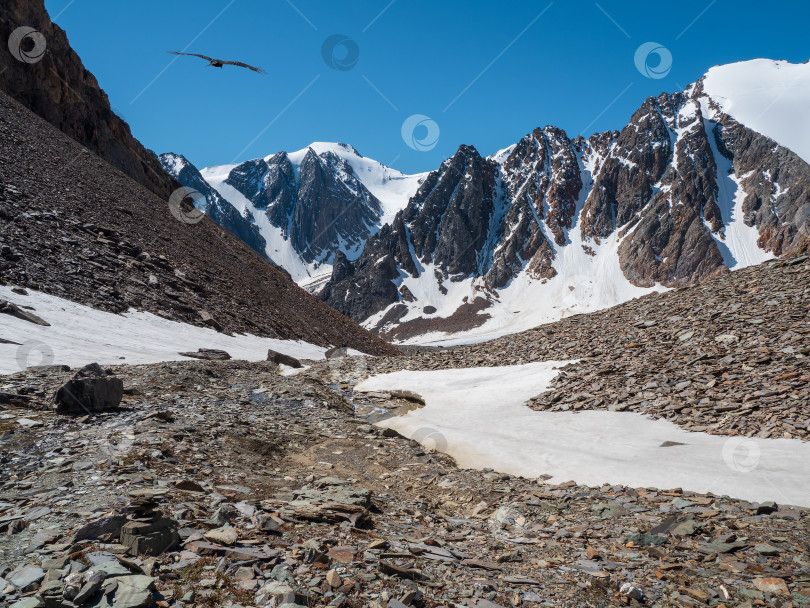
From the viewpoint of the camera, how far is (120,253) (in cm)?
3959

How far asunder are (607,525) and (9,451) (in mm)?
11312

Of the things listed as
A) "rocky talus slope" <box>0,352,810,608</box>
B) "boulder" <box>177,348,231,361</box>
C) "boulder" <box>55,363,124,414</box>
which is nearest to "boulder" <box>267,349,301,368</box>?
"boulder" <box>177,348,231,361</box>

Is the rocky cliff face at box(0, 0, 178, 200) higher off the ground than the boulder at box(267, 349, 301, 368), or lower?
higher

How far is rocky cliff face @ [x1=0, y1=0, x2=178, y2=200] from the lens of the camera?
60.3 metres

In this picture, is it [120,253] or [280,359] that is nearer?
[280,359]

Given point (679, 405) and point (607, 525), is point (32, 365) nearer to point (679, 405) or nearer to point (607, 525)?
point (607, 525)

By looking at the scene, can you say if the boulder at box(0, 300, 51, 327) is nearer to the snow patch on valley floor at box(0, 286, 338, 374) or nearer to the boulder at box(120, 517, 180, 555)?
the snow patch on valley floor at box(0, 286, 338, 374)

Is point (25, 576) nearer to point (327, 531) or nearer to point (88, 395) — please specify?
point (327, 531)

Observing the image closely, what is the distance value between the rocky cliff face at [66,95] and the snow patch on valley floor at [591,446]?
211ft

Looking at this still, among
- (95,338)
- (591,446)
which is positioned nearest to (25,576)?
(591,446)

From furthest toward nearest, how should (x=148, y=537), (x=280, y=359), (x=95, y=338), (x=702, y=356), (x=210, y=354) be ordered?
1. (x=280, y=359)
2. (x=210, y=354)
3. (x=95, y=338)
4. (x=702, y=356)
5. (x=148, y=537)

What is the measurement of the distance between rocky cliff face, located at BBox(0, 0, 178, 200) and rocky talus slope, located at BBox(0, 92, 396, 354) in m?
8.71

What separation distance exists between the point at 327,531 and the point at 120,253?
130 feet

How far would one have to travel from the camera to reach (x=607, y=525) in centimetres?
891
